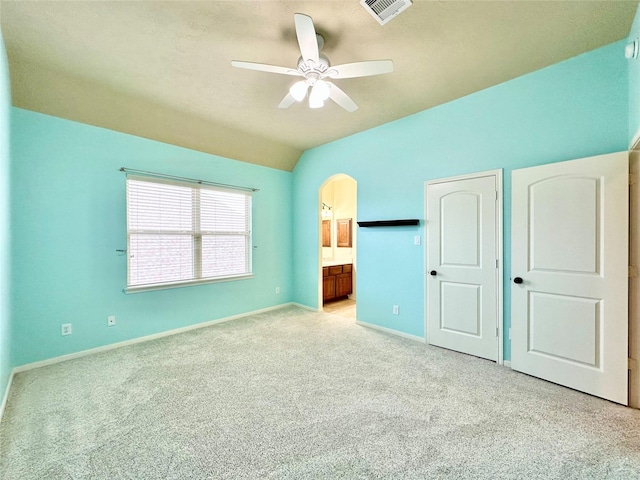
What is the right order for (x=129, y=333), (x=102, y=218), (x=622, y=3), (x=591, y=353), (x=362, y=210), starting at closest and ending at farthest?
(x=622, y=3) → (x=591, y=353) → (x=102, y=218) → (x=129, y=333) → (x=362, y=210)

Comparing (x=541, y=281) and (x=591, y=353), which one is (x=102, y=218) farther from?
(x=591, y=353)

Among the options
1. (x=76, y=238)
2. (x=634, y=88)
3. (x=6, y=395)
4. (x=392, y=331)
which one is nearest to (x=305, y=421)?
(x=392, y=331)

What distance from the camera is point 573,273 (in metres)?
2.29

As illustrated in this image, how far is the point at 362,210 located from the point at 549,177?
2.16m

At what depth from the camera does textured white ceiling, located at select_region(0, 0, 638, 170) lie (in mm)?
Result: 1837

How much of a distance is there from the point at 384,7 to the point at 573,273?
256cm

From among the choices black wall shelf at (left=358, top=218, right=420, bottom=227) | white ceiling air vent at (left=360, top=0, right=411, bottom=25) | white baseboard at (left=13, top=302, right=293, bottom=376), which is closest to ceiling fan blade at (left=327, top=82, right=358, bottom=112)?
white ceiling air vent at (left=360, top=0, right=411, bottom=25)

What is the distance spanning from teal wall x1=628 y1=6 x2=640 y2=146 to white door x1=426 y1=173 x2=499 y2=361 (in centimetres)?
96

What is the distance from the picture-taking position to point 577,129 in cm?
236

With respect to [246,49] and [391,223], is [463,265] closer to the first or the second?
[391,223]

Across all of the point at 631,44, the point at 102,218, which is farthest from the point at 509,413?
the point at 102,218

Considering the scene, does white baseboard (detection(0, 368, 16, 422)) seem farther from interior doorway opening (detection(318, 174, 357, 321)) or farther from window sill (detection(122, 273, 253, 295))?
interior doorway opening (detection(318, 174, 357, 321))

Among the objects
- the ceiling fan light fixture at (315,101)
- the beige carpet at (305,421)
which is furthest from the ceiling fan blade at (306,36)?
the beige carpet at (305,421)

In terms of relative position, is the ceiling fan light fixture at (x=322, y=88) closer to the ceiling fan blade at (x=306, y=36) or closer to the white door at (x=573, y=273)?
the ceiling fan blade at (x=306, y=36)
